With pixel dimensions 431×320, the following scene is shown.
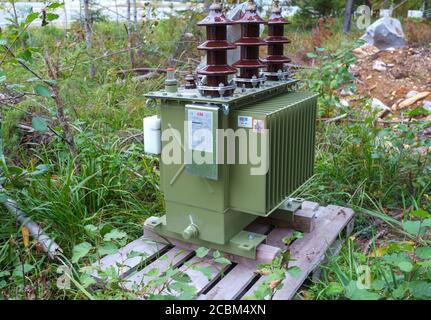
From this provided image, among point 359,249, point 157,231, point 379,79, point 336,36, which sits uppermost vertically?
point 336,36

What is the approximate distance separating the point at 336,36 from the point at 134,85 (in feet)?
15.1

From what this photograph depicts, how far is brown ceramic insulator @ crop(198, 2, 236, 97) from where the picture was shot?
6.88 feet

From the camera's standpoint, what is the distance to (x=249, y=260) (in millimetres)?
2303

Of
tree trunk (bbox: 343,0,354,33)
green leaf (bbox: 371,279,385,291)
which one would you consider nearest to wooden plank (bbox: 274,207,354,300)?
green leaf (bbox: 371,279,385,291)

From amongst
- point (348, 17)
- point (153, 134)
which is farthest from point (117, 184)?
point (348, 17)

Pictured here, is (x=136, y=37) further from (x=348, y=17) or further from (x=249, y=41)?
(x=348, y=17)

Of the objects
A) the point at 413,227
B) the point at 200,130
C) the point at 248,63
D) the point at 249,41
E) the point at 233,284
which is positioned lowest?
the point at 233,284

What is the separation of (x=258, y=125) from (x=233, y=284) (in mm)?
757

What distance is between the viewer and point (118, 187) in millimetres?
3002
